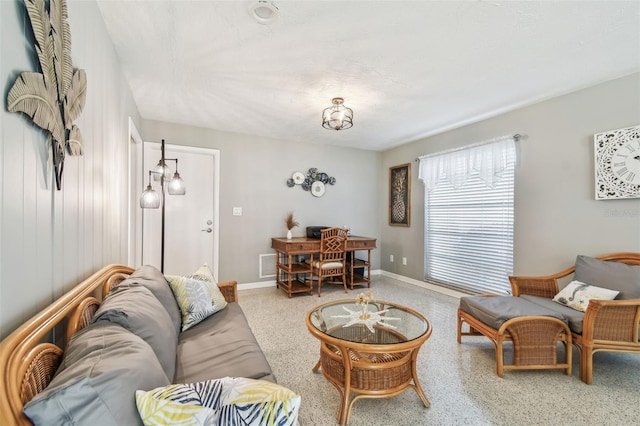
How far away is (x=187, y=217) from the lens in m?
3.79

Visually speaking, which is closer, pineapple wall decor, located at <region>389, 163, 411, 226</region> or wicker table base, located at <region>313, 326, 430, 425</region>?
wicker table base, located at <region>313, 326, 430, 425</region>

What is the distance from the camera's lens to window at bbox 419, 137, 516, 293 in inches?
127

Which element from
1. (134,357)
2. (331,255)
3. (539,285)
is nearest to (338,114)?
(331,255)

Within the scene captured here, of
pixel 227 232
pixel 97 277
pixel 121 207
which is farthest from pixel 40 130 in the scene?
pixel 227 232

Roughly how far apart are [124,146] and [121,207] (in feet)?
1.83

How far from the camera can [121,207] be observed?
84.1 inches

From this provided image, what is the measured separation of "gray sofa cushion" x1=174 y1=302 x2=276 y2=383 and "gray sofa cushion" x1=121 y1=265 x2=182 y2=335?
0.13 metres

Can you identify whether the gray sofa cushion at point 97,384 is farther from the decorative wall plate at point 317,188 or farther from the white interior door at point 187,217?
the decorative wall plate at point 317,188

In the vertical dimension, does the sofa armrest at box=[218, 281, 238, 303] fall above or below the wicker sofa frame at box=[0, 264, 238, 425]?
below

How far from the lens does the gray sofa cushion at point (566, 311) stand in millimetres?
1975

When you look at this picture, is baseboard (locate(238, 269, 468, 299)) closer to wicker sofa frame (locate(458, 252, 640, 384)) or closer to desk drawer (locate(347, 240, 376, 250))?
desk drawer (locate(347, 240, 376, 250))

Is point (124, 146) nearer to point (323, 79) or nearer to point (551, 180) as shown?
point (323, 79)

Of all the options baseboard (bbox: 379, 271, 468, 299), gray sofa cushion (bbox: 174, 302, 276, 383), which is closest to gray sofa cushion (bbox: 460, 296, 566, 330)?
baseboard (bbox: 379, 271, 468, 299)

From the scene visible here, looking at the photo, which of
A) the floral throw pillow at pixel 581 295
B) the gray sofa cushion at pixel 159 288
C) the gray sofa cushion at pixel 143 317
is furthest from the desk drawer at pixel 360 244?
the gray sofa cushion at pixel 143 317
